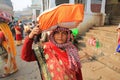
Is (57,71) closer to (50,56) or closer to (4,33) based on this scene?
(50,56)

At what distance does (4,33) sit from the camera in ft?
14.7

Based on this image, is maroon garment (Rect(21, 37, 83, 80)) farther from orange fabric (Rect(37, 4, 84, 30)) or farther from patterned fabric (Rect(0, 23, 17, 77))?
patterned fabric (Rect(0, 23, 17, 77))

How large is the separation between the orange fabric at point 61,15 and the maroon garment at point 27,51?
9.2 inches

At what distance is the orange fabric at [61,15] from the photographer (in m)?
1.51

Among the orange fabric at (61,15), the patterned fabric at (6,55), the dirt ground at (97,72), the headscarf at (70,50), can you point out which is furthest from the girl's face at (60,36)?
the patterned fabric at (6,55)

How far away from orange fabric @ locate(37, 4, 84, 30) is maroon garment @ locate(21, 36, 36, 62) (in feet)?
0.77

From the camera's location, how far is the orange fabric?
1511mm

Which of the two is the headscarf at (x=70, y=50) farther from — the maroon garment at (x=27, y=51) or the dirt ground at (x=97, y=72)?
the dirt ground at (x=97, y=72)

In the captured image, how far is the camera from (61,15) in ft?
4.96

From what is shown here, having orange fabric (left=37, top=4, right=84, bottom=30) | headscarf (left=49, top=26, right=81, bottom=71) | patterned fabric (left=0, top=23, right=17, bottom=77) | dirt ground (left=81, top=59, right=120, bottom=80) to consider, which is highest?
orange fabric (left=37, top=4, right=84, bottom=30)

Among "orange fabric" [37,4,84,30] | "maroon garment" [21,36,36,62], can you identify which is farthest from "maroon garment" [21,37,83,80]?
"orange fabric" [37,4,84,30]

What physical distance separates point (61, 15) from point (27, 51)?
0.57 metres

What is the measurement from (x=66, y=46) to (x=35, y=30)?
415 mm

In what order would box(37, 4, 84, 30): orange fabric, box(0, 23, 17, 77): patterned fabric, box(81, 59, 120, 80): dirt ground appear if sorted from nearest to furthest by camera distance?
box(37, 4, 84, 30): orange fabric
box(81, 59, 120, 80): dirt ground
box(0, 23, 17, 77): patterned fabric
